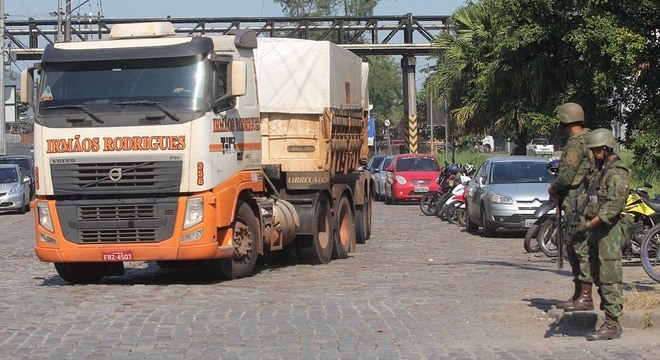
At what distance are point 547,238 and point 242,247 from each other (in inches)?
213

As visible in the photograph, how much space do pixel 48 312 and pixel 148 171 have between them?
2858mm

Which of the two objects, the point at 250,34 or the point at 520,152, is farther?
the point at 520,152

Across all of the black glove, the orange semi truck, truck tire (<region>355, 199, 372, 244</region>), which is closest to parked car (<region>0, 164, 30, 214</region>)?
truck tire (<region>355, 199, 372, 244</region>)

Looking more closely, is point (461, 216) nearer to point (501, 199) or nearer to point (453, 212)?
point (453, 212)

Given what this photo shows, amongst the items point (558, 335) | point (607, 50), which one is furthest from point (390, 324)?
point (607, 50)

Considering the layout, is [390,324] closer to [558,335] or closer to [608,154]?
[558,335]

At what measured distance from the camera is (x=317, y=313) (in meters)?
12.3

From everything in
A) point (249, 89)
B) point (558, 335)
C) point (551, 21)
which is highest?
point (551, 21)

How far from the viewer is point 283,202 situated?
698 inches

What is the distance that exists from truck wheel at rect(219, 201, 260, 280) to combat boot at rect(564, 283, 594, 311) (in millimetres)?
5828

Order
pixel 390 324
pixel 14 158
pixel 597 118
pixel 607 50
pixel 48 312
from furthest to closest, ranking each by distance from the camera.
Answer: pixel 14 158, pixel 597 118, pixel 607 50, pixel 48 312, pixel 390 324

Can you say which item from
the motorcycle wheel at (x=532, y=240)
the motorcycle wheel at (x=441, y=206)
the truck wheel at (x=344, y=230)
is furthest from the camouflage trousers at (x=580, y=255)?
the motorcycle wheel at (x=441, y=206)

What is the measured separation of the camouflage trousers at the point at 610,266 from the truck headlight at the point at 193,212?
601 cm

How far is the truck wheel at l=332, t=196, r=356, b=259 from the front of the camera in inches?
754
